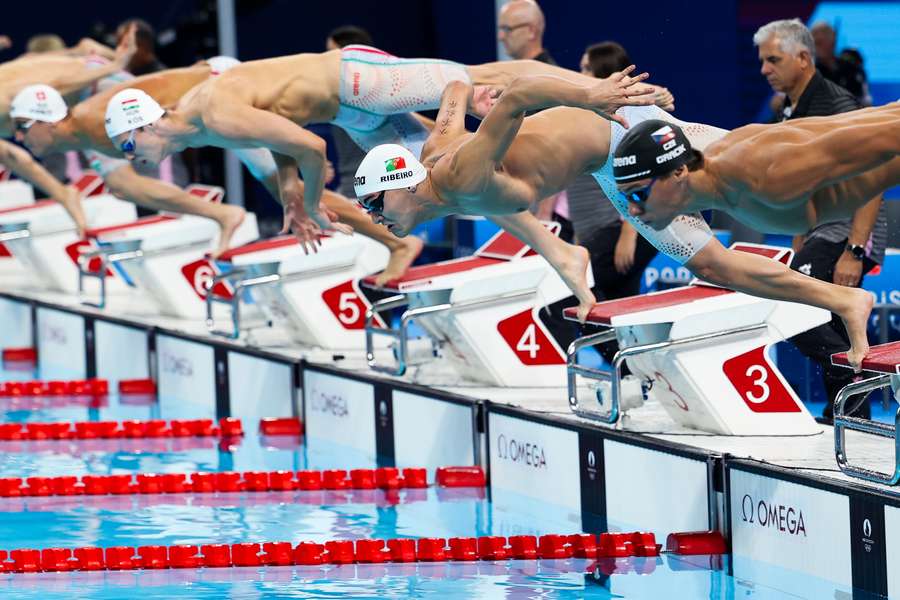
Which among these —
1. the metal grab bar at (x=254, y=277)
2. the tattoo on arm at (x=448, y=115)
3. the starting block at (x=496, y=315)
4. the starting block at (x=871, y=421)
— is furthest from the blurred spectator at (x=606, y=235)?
the starting block at (x=871, y=421)

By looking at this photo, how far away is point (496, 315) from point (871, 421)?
8.79 ft

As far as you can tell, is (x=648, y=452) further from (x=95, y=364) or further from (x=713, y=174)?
(x=95, y=364)

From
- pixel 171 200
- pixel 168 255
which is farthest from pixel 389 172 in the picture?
pixel 168 255

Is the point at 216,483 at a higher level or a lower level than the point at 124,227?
lower

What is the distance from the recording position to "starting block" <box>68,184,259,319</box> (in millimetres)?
10211

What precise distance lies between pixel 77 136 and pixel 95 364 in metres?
2.23

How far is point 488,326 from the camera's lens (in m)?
7.43

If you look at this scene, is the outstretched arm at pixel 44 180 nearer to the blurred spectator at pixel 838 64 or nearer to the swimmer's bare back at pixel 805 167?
the blurred spectator at pixel 838 64

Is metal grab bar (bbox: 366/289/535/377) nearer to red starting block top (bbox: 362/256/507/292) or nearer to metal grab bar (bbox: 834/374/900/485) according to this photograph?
red starting block top (bbox: 362/256/507/292)

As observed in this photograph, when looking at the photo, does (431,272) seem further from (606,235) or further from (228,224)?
(228,224)

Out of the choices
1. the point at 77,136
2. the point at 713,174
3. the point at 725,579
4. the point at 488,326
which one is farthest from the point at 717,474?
the point at 77,136

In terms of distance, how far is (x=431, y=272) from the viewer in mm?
7629

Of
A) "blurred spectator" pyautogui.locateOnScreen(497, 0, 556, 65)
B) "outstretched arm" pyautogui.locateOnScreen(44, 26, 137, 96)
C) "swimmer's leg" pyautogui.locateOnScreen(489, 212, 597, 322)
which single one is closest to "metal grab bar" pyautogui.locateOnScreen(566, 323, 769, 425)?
"swimmer's leg" pyautogui.locateOnScreen(489, 212, 597, 322)

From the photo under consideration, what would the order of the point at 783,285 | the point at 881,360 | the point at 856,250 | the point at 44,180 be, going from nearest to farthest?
the point at 881,360 → the point at 783,285 → the point at 856,250 → the point at 44,180
